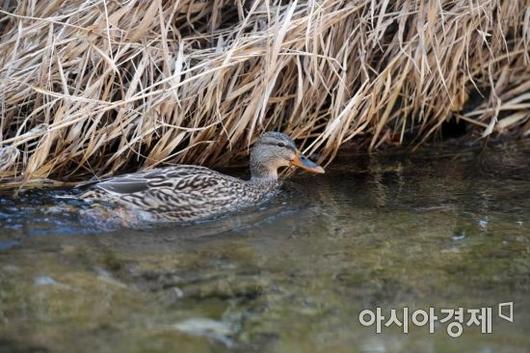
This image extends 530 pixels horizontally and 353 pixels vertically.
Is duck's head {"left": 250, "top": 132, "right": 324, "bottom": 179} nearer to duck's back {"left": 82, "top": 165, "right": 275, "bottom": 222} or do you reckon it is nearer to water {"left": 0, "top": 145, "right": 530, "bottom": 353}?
water {"left": 0, "top": 145, "right": 530, "bottom": 353}

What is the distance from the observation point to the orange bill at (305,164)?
20.1 ft

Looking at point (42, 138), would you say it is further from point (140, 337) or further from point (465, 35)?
point (465, 35)

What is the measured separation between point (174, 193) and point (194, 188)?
13 cm

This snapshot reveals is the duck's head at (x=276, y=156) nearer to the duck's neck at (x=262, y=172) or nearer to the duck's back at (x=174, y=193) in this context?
the duck's neck at (x=262, y=172)

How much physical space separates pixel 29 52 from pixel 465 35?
2.75 metres

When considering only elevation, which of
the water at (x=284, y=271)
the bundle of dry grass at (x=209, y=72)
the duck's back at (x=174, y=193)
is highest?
the bundle of dry grass at (x=209, y=72)

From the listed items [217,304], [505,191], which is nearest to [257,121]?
[505,191]

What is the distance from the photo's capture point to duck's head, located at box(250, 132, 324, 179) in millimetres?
6082

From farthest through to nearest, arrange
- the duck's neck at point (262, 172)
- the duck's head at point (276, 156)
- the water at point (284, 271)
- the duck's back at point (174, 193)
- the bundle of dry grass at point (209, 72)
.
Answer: the duck's neck at point (262, 172)
the duck's head at point (276, 156)
the bundle of dry grass at point (209, 72)
the duck's back at point (174, 193)
the water at point (284, 271)

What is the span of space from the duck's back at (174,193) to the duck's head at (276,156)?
0.27 metres

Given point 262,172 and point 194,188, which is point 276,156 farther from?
point 194,188

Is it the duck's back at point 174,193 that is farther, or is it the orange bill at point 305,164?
the orange bill at point 305,164

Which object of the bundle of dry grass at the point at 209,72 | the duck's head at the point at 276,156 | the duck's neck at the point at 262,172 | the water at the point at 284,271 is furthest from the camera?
the duck's neck at the point at 262,172

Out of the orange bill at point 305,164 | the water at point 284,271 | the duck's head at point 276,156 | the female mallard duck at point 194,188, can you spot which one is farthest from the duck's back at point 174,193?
the orange bill at point 305,164
